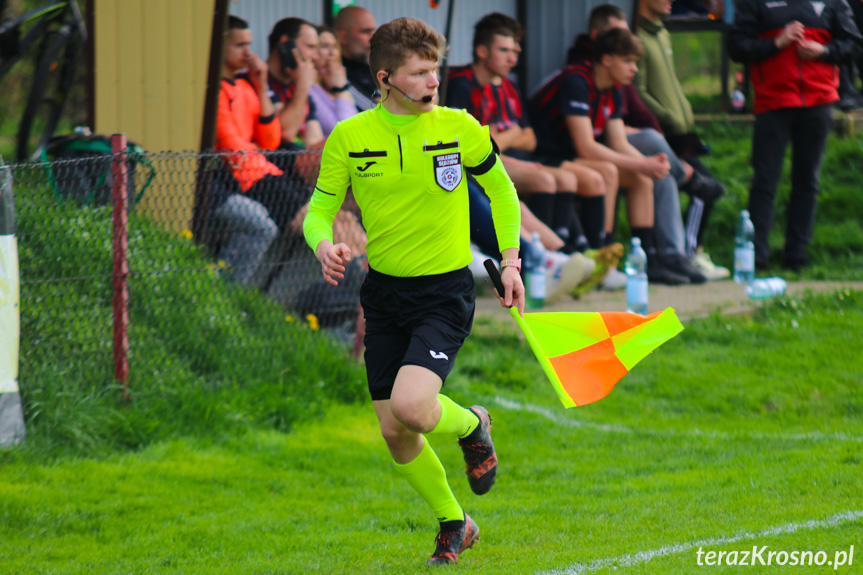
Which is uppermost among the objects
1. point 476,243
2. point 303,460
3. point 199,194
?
point 199,194

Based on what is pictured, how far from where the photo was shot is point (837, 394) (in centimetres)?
704

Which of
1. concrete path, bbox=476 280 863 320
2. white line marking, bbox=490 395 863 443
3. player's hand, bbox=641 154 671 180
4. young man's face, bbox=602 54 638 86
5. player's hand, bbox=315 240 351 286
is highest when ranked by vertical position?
young man's face, bbox=602 54 638 86

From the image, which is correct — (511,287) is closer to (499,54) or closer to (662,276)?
(499,54)

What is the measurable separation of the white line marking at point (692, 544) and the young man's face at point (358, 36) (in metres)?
5.98

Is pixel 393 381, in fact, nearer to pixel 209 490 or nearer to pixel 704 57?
pixel 209 490

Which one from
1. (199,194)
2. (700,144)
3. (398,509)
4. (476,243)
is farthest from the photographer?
(700,144)

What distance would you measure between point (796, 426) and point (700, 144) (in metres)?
4.67

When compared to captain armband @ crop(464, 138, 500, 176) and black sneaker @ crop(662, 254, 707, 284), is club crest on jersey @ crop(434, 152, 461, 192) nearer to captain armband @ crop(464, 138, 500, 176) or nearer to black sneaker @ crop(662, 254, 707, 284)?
captain armband @ crop(464, 138, 500, 176)

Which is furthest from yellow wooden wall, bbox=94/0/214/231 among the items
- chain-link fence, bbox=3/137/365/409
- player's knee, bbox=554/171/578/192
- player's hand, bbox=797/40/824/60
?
player's hand, bbox=797/40/824/60

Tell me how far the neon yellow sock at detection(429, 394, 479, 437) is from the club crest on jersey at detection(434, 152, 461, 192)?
0.85m

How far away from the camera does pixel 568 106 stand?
9812mm

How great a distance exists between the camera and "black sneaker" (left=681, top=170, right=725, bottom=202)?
417 inches

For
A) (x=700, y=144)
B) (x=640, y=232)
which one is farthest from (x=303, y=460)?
(x=700, y=144)

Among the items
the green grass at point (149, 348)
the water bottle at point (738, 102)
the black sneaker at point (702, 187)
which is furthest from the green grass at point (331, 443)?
the water bottle at point (738, 102)
